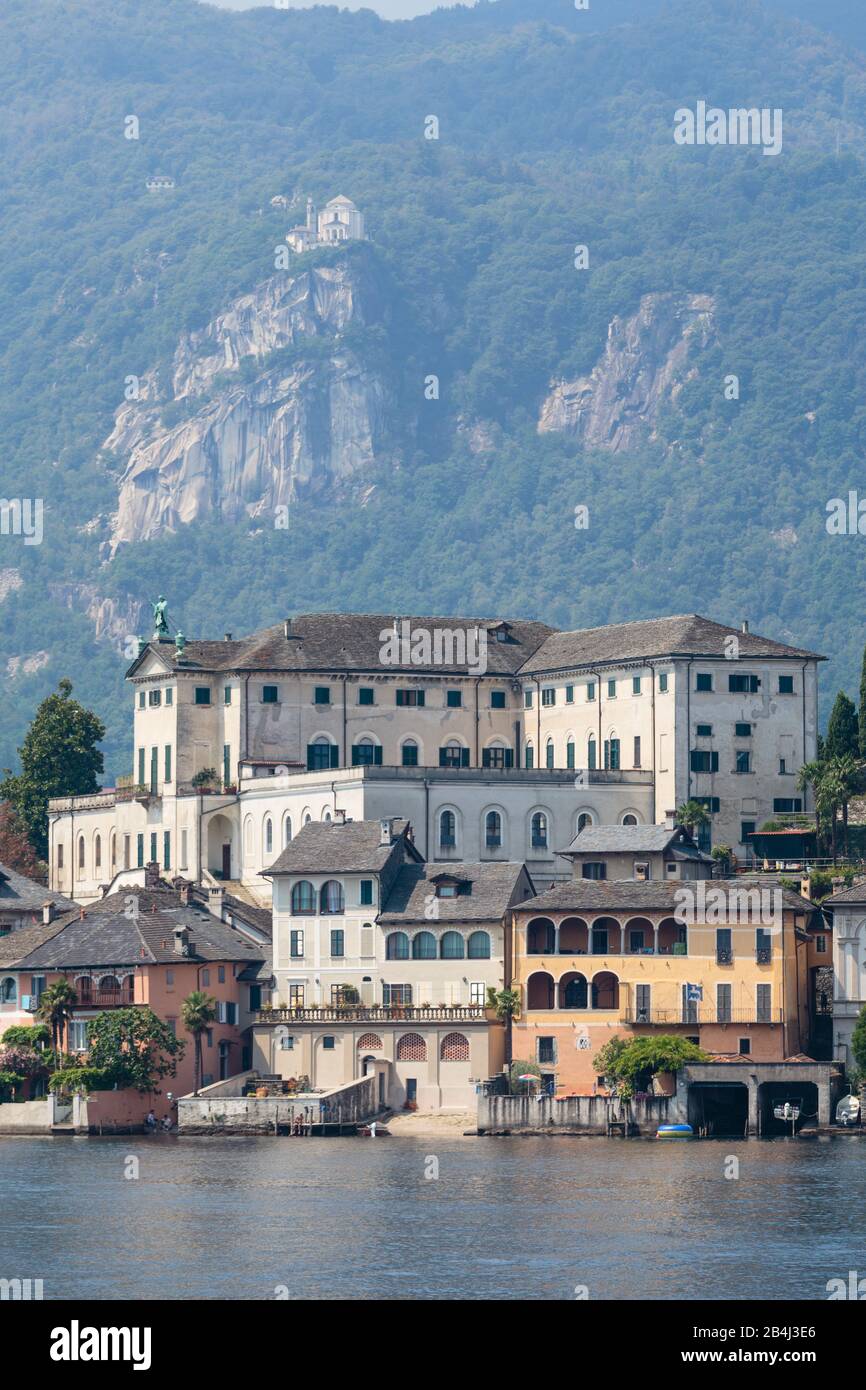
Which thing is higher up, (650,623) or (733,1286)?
(650,623)

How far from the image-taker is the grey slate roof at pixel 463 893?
445 feet

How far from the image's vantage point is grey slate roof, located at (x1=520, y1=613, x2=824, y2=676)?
162 meters

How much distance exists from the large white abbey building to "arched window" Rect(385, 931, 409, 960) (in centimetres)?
1710

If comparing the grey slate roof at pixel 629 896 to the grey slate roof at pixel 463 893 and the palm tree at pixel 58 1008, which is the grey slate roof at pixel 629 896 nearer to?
the grey slate roof at pixel 463 893

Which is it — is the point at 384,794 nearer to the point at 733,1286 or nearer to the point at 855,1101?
the point at 855,1101

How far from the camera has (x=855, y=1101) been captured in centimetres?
12631

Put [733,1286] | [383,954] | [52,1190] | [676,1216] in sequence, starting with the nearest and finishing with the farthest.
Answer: [733,1286] < [676,1216] < [52,1190] < [383,954]

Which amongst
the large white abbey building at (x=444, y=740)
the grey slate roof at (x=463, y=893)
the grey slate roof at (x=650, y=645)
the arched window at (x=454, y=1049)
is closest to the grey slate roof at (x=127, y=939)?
the grey slate roof at (x=463, y=893)

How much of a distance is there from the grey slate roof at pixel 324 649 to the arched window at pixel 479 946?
1440 inches

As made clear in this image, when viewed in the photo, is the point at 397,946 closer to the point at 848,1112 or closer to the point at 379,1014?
the point at 379,1014

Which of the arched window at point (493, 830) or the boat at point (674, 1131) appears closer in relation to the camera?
the boat at point (674, 1131)

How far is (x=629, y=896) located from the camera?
133625 millimetres
